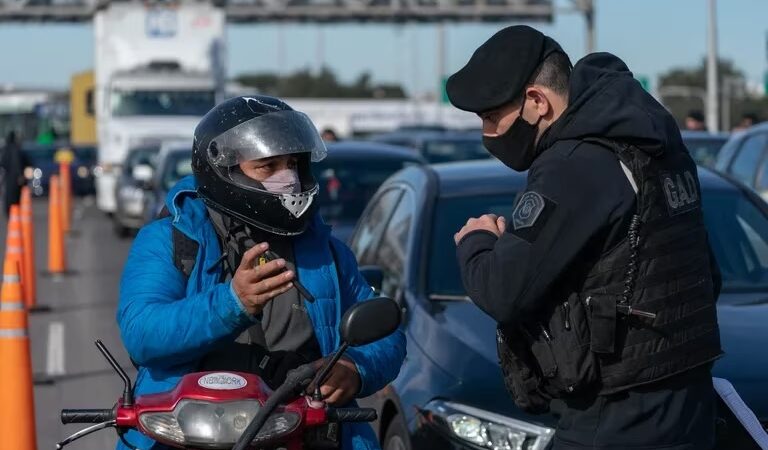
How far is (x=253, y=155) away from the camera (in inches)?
153

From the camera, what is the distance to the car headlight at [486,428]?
546cm

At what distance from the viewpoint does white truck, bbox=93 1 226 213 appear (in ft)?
101

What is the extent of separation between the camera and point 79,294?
17.0 m

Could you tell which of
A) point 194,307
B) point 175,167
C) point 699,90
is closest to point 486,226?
point 194,307

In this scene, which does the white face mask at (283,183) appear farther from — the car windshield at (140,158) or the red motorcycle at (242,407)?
the car windshield at (140,158)

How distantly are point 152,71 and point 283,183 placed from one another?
2732 cm

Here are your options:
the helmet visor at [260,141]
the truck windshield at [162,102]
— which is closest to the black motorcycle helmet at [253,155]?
the helmet visor at [260,141]

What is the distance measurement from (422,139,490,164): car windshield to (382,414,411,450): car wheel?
1423cm

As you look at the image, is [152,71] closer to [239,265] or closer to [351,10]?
[239,265]

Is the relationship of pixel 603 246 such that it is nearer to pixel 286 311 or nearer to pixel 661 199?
pixel 661 199

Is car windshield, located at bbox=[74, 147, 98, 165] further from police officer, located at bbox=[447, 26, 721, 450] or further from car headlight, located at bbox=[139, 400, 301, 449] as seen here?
car headlight, located at bbox=[139, 400, 301, 449]

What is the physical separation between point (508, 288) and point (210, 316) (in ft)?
2.29

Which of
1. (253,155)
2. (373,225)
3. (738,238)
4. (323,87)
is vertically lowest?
(323,87)

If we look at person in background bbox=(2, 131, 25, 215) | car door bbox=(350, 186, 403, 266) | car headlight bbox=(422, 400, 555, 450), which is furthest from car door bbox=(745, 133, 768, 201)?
person in background bbox=(2, 131, 25, 215)
